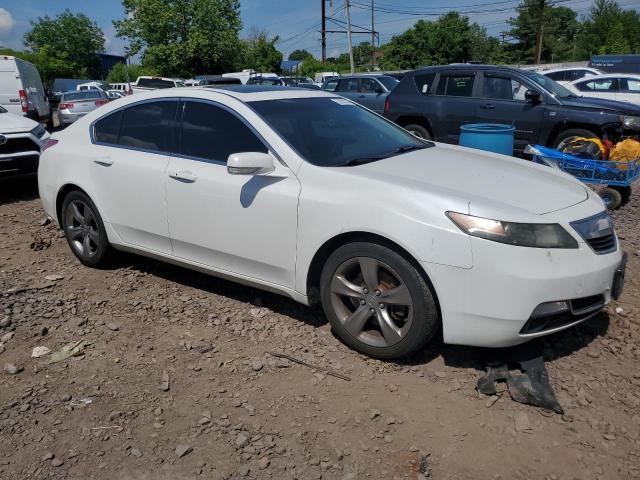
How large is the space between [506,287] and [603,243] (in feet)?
2.45

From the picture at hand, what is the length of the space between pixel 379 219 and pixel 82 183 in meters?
2.75

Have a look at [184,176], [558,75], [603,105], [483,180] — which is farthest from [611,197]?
[558,75]

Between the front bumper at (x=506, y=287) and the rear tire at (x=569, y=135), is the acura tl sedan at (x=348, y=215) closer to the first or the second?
the front bumper at (x=506, y=287)

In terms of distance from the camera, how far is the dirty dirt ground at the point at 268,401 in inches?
100

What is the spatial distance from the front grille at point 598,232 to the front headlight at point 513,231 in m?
0.17

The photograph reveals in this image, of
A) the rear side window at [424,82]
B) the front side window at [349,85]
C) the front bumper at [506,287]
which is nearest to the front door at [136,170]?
the front bumper at [506,287]

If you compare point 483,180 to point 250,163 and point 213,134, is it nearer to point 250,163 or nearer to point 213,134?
point 250,163

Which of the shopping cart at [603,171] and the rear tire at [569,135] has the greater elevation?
the rear tire at [569,135]

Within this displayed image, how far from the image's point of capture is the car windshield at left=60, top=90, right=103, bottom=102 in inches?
803

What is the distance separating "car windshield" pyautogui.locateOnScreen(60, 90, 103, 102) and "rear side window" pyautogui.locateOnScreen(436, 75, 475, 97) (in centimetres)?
1523

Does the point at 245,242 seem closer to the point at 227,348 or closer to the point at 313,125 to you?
the point at 227,348

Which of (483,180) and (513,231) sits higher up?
(483,180)

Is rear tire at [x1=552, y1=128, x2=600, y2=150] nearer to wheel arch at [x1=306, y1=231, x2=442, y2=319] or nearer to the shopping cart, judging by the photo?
the shopping cart

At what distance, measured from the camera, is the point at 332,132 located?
390 cm
